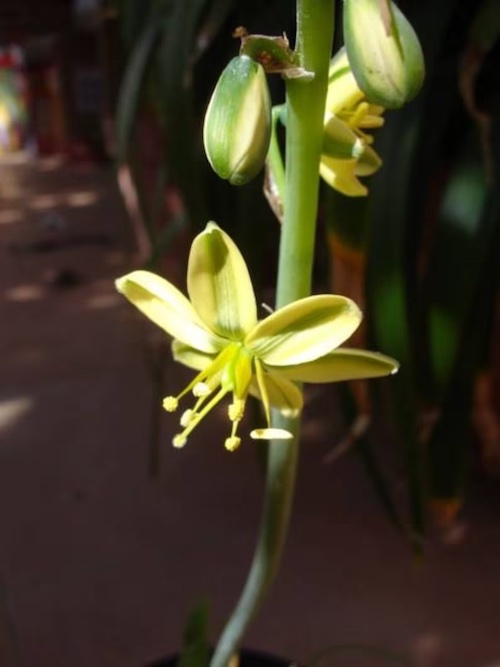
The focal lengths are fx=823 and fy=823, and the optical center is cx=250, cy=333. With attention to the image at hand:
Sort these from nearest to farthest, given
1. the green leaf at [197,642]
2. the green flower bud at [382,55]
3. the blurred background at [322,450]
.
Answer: the green flower bud at [382,55] < the green leaf at [197,642] < the blurred background at [322,450]

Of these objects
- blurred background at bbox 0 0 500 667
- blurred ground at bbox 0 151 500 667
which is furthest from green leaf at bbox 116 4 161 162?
blurred ground at bbox 0 151 500 667

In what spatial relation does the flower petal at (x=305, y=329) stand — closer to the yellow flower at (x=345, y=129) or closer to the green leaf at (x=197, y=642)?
the yellow flower at (x=345, y=129)

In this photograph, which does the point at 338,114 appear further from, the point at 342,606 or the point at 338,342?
the point at 342,606

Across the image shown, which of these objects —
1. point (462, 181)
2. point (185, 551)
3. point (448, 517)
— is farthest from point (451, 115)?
point (185, 551)

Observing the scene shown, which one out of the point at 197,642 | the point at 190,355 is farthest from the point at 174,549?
the point at 190,355

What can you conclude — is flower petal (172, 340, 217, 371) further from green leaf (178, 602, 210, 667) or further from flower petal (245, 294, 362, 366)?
green leaf (178, 602, 210, 667)

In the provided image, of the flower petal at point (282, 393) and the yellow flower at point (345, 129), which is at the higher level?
the yellow flower at point (345, 129)

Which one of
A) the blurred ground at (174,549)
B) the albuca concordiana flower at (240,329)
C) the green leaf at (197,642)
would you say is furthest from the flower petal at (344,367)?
the blurred ground at (174,549)
